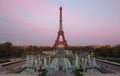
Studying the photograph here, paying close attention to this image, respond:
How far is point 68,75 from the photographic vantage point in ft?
52.3

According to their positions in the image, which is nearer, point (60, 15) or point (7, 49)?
point (7, 49)

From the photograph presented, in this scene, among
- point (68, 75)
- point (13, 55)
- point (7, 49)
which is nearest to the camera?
point (68, 75)

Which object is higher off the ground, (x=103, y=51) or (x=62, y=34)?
(x=62, y=34)

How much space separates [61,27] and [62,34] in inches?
61.8

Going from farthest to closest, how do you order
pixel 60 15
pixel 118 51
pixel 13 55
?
1. pixel 60 15
2. pixel 13 55
3. pixel 118 51

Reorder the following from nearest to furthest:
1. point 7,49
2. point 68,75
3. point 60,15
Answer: point 68,75, point 7,49, point 60,15

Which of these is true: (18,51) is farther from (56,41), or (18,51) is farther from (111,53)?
(111,53)

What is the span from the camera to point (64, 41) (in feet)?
170

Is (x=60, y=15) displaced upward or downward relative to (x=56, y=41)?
upward

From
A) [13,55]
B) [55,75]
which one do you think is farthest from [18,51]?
[55,75]

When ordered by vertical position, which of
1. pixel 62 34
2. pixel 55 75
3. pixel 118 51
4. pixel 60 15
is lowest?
pixel 55 75

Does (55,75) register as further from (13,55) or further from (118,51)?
(13,55)

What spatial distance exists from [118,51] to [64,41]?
18036mm

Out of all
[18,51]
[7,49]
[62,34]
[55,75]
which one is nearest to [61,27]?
[62,34]
